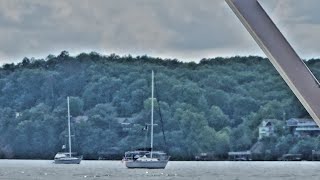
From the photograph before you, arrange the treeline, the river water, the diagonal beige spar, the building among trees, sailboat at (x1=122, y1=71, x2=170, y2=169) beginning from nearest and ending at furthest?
1. the diagonal beige spar
2. the river water
3. sailboat at (x1=122, y1=71, x2=170, y2=169)
4. the treeline
5. the building among trees

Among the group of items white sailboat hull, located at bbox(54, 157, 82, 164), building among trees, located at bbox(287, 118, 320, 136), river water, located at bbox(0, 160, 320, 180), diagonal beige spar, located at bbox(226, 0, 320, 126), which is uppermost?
building among trees, located at bbox(287, 118, 320, 136)

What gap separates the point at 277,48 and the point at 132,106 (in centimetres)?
10994

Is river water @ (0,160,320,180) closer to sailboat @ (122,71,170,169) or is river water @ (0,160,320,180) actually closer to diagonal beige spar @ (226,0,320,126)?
sailboat @ (122,71,170,169)

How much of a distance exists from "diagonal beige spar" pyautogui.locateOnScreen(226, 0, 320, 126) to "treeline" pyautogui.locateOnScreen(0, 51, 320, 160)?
307 feet

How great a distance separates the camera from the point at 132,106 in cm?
11294

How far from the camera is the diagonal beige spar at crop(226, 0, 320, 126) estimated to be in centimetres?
303

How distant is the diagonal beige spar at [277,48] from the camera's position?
3027 mm

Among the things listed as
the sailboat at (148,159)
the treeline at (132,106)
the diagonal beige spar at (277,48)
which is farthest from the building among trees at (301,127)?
the diagonal beige spar at (277,48)

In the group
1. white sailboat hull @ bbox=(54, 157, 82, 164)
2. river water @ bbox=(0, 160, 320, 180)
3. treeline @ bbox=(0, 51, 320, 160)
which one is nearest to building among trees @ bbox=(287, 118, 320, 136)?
treeline @ bbox=(0, 51, 320, 160)

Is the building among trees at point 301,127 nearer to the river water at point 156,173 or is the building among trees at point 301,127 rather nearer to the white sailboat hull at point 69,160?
the river water at point 156,173

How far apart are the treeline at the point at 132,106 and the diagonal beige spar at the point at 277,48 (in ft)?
307

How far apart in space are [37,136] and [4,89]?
18.8 feet

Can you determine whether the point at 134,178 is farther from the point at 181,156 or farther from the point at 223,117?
the point at 181,156

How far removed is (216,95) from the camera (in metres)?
104
